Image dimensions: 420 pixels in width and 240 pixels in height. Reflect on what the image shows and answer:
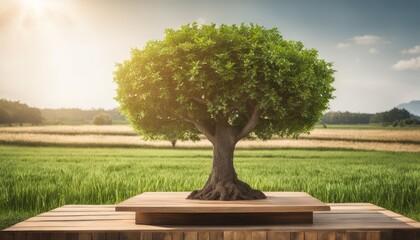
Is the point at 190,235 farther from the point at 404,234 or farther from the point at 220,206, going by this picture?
the point at 404,234

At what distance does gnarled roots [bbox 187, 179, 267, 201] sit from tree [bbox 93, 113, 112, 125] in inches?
936

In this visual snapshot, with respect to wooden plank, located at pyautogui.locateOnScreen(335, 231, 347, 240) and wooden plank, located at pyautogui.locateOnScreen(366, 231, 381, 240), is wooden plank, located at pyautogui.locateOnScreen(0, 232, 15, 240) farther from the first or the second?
wooden plank, located at pyautogui.locateOnScreen(366, 231, 381, 240)

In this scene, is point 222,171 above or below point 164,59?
below

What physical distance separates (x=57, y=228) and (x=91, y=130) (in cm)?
1997

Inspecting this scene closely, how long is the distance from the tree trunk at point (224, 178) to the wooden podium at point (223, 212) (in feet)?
1.20

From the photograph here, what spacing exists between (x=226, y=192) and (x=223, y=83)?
1.21 m

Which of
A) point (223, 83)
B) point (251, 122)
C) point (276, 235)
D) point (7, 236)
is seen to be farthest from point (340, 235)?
point (7, 236)

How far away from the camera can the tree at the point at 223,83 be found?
5.43 meters

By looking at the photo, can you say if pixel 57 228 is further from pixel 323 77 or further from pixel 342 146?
pixel 342 146

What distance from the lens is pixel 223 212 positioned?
5059 millimetres

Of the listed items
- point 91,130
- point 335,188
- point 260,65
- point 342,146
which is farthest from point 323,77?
point 91,130

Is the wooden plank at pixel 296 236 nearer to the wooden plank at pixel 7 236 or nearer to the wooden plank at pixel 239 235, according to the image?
the wooden plank at pixel 239 235

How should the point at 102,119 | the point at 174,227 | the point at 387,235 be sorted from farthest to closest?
the point at 102,119
the point at 174,227
the point at 387,235

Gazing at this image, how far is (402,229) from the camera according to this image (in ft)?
15.9
